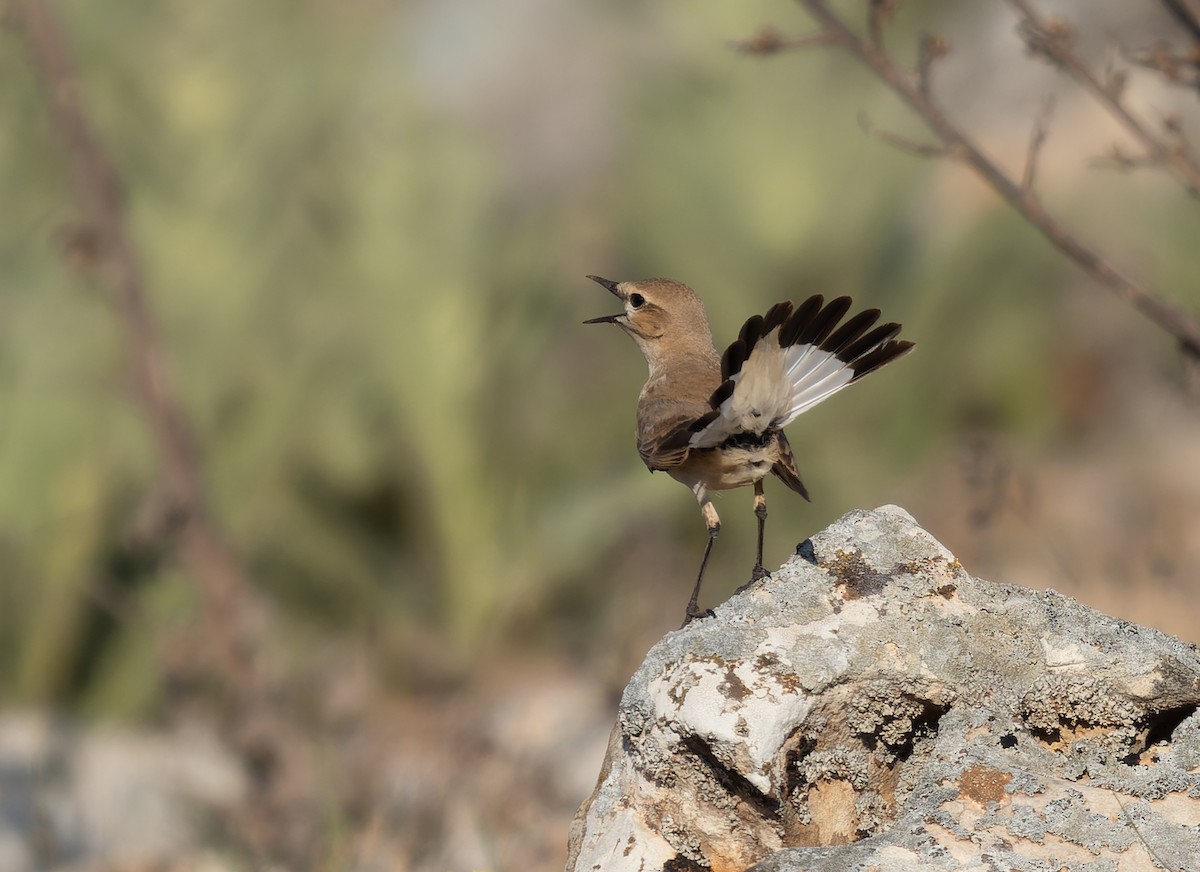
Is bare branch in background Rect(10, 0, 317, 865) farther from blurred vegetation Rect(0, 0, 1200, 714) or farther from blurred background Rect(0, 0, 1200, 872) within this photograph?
blurred vegetation Rect(0, 0, 1200, 714)

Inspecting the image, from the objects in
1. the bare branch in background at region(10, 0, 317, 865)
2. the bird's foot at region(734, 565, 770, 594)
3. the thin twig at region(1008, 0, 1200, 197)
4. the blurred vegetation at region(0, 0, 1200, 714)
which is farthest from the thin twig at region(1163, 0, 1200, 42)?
the blurred vegetation at region(0, 0, 1200, 714)

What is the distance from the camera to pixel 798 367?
10.8 ft

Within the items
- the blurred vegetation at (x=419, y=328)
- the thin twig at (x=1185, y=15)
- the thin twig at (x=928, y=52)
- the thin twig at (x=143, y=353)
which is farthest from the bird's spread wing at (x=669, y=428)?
the blurred vegetation at (x=419, y=328)

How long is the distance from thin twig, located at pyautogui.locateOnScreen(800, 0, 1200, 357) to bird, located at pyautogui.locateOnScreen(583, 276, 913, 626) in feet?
1.91

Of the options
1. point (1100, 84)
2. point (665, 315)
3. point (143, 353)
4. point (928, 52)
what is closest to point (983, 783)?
point (665, 315)

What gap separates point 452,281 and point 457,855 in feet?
13.6

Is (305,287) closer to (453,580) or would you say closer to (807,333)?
(453,580)

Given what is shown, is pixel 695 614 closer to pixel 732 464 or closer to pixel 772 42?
pixel 732 464

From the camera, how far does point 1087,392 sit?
11.6 meters

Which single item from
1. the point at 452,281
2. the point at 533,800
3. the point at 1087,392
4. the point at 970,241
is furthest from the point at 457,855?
the point at 1087,392

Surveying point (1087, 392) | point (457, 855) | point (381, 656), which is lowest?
point (457, 855)

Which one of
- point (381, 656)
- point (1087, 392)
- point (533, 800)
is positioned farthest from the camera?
point (1087, 392)

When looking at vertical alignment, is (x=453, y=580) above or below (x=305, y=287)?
below

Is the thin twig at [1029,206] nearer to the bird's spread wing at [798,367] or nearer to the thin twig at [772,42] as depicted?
the thin twig at [772,42]
